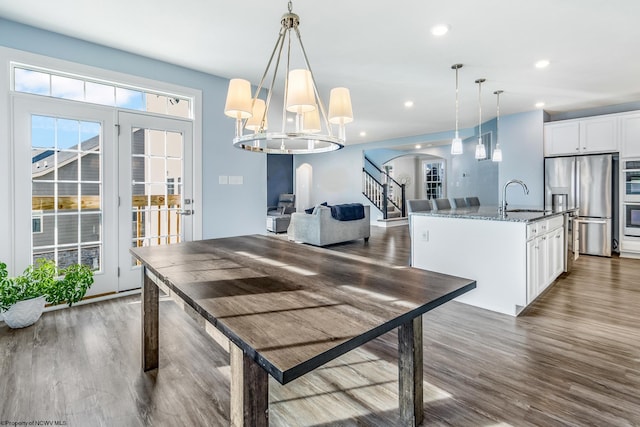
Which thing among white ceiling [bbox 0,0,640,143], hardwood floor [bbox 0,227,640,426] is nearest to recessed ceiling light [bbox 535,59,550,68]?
white ceiling [bbox 0,0,640,143]

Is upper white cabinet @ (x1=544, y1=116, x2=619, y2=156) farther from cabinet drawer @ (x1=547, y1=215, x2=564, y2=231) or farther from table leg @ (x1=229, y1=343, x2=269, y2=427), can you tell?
table leg @ (x1=229, y1=343, x2=269, y2=427)

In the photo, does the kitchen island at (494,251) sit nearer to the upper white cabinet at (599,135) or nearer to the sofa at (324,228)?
the sofa at (324,228)

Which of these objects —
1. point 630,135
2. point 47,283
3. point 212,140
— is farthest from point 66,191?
point 630,135

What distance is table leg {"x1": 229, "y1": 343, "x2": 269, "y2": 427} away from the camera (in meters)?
0.87

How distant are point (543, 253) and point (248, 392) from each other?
338cm

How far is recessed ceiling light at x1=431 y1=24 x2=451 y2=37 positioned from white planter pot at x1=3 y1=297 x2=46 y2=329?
4.24 metres

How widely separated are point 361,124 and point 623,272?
17.1 feet

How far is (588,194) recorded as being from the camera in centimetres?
534

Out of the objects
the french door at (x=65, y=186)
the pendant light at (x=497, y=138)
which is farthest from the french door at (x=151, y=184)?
the pendant light at (x=497, y=138)

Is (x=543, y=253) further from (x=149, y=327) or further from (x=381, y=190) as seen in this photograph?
(x=381, y=190)

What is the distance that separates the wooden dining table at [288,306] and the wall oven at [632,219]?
5.72 metres

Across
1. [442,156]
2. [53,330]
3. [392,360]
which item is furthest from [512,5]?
[442,156]

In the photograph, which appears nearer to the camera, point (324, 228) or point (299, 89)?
point (299, 89)

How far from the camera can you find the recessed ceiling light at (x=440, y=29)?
294cm
